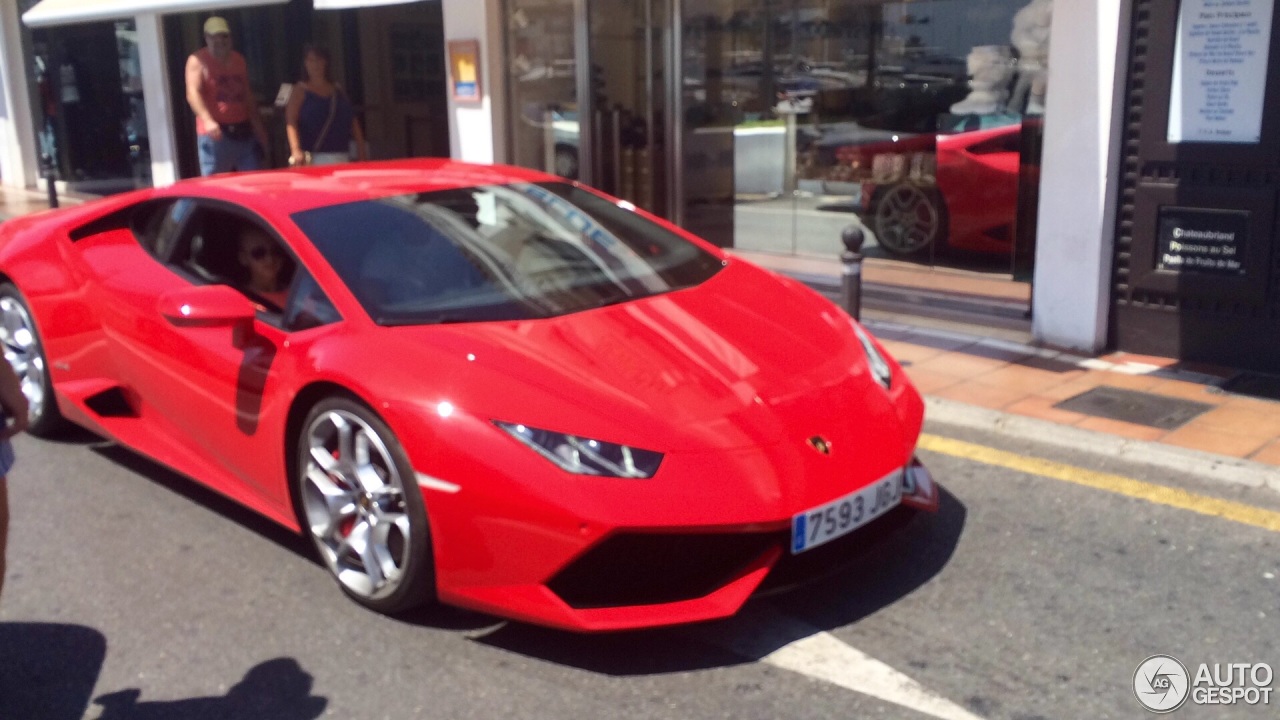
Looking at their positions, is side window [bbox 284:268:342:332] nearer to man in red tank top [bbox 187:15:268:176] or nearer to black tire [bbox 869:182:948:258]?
black tire [bbox 869:182:948:258]

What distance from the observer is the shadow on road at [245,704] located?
10.1ft

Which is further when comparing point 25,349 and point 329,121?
point 329,121

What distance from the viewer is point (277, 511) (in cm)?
395

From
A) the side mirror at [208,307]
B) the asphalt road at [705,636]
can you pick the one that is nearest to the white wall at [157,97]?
the asphalt road at [705,636]

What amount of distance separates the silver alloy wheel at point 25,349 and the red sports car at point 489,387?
0.97 feet

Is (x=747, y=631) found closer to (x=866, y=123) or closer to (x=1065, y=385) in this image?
(x=1065, y=385)

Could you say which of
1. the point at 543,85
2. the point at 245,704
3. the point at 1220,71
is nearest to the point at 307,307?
the point at 245,704

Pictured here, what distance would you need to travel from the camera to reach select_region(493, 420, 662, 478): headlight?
10.3 ft

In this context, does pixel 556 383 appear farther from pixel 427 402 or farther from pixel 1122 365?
pixel 1122 365

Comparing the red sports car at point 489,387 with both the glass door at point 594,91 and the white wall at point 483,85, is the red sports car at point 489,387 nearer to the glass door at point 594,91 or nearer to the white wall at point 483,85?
the glass door at point 594,91

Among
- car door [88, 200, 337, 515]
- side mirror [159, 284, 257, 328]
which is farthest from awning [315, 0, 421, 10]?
side mirror [159, 284, 257, 328]

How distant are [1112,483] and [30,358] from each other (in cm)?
457

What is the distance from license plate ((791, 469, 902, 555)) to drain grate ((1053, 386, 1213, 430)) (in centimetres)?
232

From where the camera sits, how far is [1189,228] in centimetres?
626
